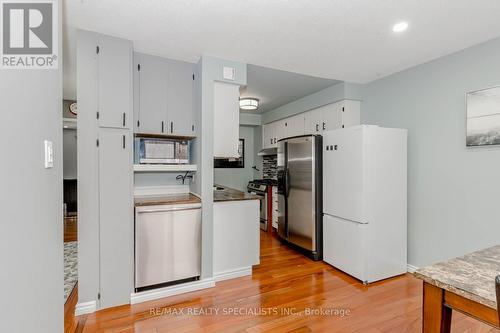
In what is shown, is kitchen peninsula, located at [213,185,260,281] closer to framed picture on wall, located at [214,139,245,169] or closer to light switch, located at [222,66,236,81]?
light switch, located at [222,66,236,81]

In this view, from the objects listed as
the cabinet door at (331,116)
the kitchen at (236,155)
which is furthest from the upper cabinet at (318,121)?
the kitchen at (236,155)

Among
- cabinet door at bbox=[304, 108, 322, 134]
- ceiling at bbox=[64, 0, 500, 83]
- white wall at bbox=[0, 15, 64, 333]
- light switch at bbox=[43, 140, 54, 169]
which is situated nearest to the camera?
white wall at bbox=[0, 15, 64, 333]

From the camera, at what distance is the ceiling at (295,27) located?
1843 millimetres

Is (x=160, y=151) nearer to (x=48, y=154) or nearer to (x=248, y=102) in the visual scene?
(x=48, y=154)

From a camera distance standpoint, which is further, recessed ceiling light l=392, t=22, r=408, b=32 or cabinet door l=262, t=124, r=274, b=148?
cabinet door l=262, t=124, r=274, b=148

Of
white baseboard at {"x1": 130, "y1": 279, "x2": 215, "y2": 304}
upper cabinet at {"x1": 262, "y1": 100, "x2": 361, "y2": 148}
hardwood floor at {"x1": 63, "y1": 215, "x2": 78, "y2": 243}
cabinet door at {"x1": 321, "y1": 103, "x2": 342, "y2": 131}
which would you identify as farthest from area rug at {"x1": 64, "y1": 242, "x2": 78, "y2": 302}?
cabinet door at {"x1": 321, "y1": 103, "x2": 342, "y2": 131}

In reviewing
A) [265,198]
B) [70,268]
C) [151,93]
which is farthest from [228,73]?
[70,268]

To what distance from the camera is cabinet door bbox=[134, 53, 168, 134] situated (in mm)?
2641

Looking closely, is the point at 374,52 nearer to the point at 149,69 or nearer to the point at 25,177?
the point at 149,69

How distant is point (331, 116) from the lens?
384 cm

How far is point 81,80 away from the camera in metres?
2.18

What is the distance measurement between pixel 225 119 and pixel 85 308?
224cm
